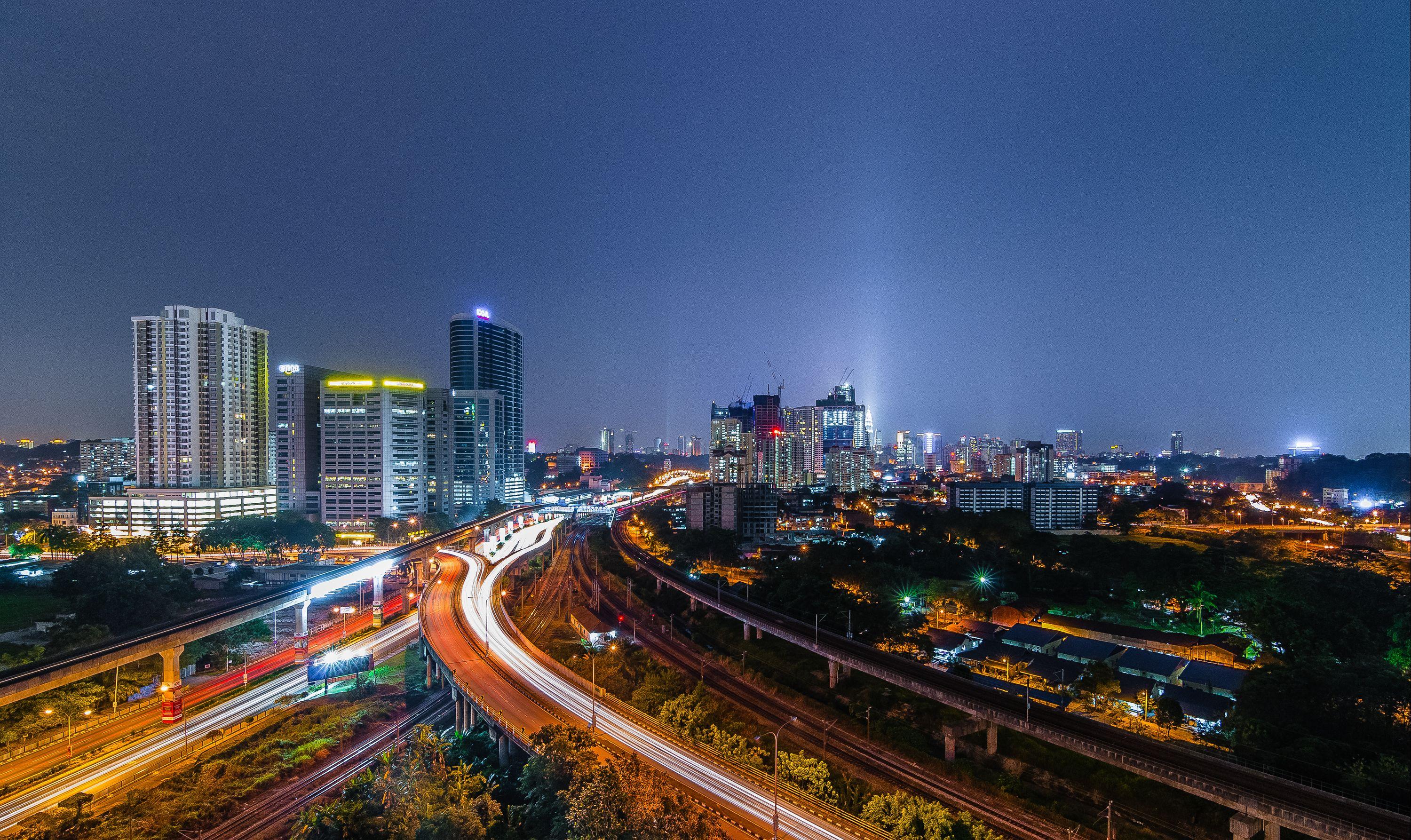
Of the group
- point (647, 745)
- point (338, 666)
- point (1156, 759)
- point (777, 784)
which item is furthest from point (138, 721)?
point (1156, 759)

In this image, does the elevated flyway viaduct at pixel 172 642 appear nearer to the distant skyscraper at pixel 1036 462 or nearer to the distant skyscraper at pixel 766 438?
the distant skyscraper at pixel 766 438

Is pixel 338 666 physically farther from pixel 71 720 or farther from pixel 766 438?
pixel 766 438

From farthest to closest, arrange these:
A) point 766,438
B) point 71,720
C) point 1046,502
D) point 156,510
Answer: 1. point 766,438
2. point 1046,502
3. point 156,510
4. point 71,720

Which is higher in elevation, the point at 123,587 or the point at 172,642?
the point at 123,587

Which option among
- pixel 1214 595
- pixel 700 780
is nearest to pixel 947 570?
pixel 1214 595

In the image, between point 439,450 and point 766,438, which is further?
point 766,438

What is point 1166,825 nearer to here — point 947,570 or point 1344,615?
point 1344,615

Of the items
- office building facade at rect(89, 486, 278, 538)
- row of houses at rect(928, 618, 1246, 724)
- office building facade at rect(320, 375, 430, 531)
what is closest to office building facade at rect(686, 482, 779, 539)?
office building facade at rect(320, 375, 430, 531)
